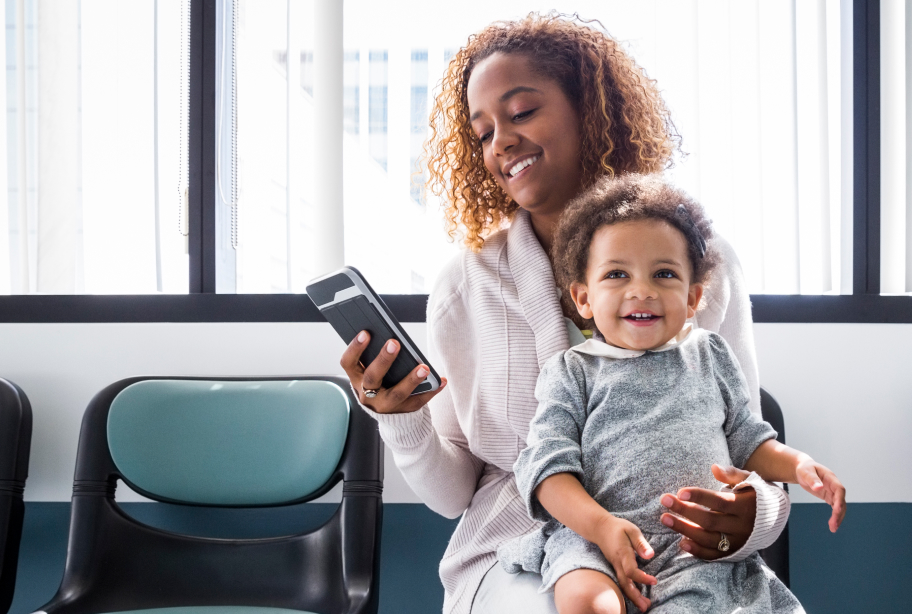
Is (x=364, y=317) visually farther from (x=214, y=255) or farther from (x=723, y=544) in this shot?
(x=214, y=255)

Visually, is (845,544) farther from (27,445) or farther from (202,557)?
(27,445)

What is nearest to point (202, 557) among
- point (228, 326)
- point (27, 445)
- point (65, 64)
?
point (27, 445)

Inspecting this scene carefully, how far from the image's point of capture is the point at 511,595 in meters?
0.99

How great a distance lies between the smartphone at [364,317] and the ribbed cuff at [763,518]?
48 centimetres

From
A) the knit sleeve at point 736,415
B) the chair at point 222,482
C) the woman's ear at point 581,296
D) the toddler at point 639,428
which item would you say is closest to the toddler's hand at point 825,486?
the toddler at point 639,428

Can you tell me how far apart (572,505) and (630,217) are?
0.45 meters

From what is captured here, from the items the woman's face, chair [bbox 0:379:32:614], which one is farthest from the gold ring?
chair [bbox 0:379:32:614]

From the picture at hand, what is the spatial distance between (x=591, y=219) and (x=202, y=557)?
1163mm

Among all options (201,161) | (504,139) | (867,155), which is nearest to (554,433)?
(504,139)

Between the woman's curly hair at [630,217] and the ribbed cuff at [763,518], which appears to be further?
the woman's curly hair at [630,217]

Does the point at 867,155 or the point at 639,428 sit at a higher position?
the point at 867,155

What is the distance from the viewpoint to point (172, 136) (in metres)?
2.09

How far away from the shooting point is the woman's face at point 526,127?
4.15ft

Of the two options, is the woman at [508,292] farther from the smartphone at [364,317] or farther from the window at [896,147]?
the window at [896,147]
